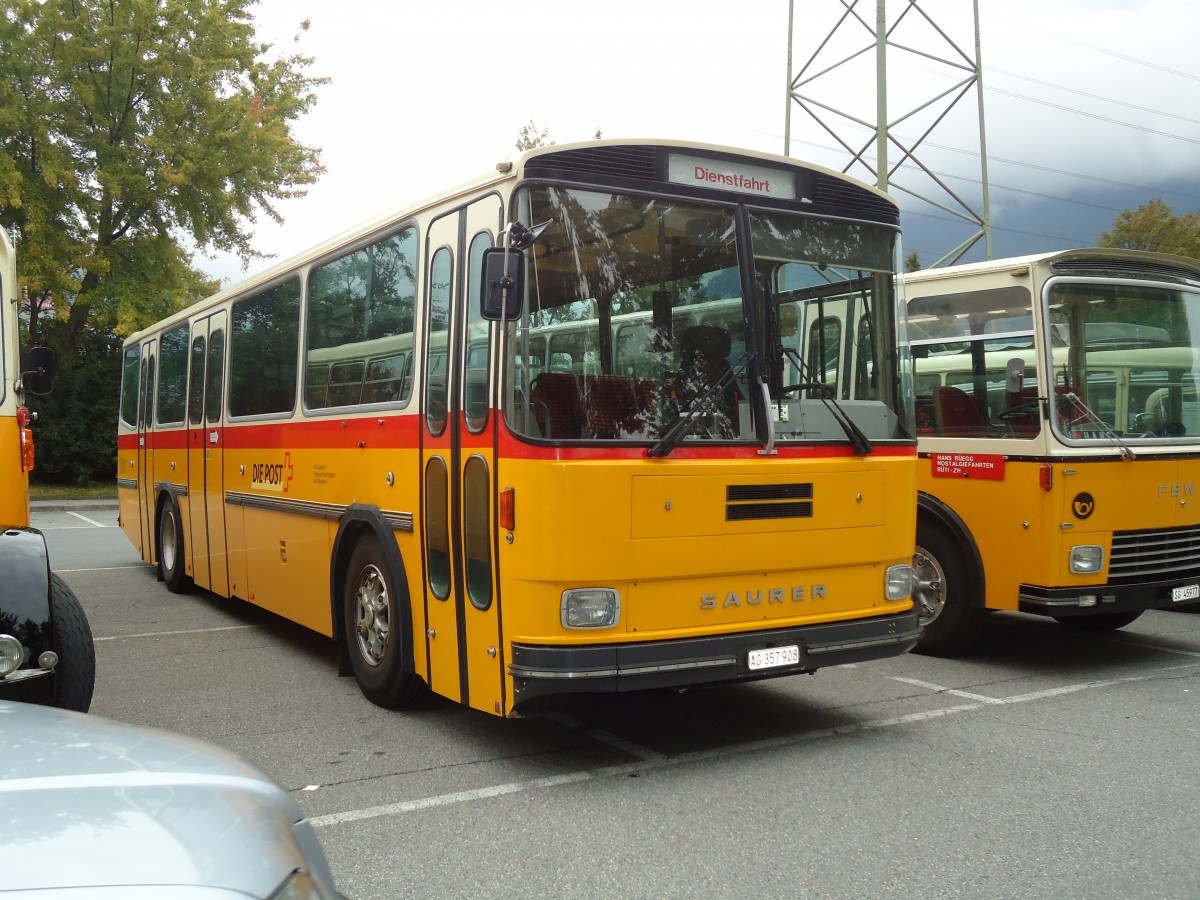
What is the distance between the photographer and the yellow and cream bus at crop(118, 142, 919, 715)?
5.10 metres

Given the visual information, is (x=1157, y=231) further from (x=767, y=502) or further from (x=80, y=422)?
(x=767, y=502)

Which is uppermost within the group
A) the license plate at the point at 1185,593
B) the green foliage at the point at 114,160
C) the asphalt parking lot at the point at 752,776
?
the green foliage at the point at 114,160

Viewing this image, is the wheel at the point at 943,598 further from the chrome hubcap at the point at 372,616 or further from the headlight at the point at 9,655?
the headlight at the point at 9,655

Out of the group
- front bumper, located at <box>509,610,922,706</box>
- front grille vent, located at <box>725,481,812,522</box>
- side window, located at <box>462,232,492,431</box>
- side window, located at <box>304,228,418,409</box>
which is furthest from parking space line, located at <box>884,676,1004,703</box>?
side window, located at <box>304,228,418,409</box>

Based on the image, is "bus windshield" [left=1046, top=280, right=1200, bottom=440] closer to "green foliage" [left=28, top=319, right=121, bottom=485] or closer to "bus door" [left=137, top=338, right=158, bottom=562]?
"bus door" [left=137, top=338, right=158, bottom=562]

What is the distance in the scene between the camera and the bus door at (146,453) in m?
12.4

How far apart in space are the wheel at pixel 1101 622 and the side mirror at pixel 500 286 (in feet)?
19.7

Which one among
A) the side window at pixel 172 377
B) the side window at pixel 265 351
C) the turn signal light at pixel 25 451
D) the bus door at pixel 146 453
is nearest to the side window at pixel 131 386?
the bus door at pixel 146 453

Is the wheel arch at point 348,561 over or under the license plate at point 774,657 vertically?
over

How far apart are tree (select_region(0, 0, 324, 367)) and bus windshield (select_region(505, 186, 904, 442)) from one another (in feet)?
65.5

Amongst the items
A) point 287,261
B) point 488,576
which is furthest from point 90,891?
point 287,261

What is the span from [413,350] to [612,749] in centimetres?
247

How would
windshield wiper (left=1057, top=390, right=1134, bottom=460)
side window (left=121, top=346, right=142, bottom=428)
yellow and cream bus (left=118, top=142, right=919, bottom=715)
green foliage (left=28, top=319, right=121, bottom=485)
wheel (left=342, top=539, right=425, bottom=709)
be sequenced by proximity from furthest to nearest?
green foliage (left=28, top=319, right=121, bottom=485) → side window (left=121, top=346, right=142, bottom=428) → windshield wiper (left=1057, top=390, right=1134, bottom=460) → wheel (left=342, top=539, right=425, bottom=709) → yellow and cream bus (left=118, top=142, right=919, bottom=715)

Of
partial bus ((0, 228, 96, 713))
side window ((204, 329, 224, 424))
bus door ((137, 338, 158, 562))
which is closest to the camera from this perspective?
partial bus ((0, 228, 96, 713))
